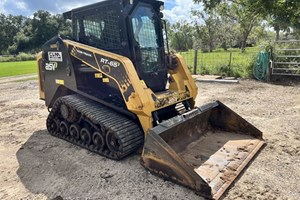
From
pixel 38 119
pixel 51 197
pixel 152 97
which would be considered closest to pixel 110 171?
pixel 51 197

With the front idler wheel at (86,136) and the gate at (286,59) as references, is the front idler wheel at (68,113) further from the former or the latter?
the gate at (286,59)

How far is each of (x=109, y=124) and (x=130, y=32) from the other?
144 centimetres

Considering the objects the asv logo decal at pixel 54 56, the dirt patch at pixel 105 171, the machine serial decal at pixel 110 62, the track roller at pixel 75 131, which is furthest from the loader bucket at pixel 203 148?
the asv logo decal at pixel 54 56

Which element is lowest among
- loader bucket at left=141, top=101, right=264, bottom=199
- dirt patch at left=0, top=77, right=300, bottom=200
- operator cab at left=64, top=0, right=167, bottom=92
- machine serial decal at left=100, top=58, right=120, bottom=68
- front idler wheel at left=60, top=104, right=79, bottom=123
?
dirt patch at left=0, top=77, right=300, bottom=200

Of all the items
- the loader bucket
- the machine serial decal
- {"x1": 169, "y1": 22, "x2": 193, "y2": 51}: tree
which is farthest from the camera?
{"x1": 169, "y1": 22, "x2": 193, "y2": 51}: tree

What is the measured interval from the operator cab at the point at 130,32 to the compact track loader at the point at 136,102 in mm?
15

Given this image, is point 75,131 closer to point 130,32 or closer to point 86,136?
point 86,136

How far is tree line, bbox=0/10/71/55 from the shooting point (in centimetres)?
6444

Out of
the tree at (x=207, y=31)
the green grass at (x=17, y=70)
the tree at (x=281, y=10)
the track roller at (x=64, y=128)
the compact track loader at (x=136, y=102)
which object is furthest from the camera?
the tree at (x=207, y=31)

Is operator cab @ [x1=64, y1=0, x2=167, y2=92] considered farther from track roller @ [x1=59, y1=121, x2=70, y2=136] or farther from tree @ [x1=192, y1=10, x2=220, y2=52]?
tree @ [x1=192, y1=10, x2=220, y2=52]

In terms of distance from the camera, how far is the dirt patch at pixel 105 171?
339 centimetres

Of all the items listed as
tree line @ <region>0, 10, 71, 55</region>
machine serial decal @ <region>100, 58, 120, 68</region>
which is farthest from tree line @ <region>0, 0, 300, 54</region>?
machine serial decal @ <region>100, 58, 120, 68</region>

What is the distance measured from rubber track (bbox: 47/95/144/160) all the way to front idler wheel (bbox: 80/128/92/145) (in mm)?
75

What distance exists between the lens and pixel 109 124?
4.21 m
